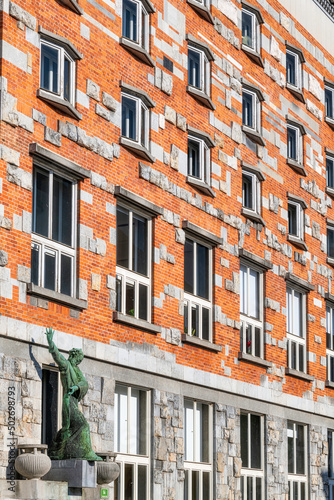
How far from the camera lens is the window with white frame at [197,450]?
91.4 feet

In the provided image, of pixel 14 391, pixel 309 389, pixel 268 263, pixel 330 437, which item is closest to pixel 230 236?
pixel 268 263

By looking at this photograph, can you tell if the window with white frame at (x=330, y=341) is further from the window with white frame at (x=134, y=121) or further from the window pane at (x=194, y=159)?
the window with white frame at (x=134, y=121)

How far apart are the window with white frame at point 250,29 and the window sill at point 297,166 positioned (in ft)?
11.7

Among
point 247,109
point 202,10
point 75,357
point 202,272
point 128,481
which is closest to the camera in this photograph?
point 75,357

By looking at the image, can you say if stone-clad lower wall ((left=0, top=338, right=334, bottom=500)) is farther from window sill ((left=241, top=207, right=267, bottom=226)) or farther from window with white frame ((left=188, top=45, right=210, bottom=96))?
window with white frame ((left=188, top=45, right=210, bottom=96))

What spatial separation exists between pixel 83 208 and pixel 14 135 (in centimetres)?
271

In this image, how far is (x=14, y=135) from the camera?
74.9 feet

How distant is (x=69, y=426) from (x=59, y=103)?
22.3 feet

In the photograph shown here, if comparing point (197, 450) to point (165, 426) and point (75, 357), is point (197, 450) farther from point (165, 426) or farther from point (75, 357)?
point (75, 357)

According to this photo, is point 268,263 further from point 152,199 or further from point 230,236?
point 152,199

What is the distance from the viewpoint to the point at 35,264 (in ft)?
76.4

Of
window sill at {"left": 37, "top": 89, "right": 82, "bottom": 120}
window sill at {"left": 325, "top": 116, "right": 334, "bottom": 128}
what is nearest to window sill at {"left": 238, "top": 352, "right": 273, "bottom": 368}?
window sill at {"left": 37, "top": 89, "right": 82, "bottom": 120}

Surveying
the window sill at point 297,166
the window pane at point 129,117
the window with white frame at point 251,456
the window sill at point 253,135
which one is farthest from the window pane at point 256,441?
Result: the window pane at point 129,117

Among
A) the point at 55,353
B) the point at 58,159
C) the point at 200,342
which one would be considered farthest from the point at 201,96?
the point at 55,353
